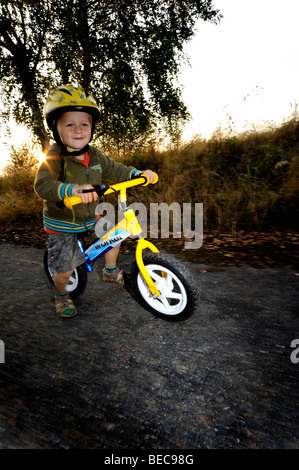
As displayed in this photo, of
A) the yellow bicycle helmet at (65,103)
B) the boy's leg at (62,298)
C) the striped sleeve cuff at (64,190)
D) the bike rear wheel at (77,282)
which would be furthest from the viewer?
the bike rear wheel at (77,282)

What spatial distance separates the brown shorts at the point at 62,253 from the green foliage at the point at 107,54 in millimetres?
6313

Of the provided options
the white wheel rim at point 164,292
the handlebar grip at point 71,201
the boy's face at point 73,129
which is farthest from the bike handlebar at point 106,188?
the white wheel rim at point 164,292

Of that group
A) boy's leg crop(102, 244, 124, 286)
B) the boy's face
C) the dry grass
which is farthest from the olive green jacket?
the dry grass

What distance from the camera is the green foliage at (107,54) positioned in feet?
22.7

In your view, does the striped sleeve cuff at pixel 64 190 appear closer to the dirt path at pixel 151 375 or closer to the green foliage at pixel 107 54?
the dirt path at pixel 151 375

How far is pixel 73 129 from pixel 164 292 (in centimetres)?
166

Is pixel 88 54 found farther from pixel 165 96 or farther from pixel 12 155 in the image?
pixel 12 155

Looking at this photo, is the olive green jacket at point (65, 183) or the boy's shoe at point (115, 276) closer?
the olive green jacket at point (65, 183)

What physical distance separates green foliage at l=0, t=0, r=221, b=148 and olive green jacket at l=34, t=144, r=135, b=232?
228 inches

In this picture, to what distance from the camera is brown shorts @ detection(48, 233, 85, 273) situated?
2.24 m

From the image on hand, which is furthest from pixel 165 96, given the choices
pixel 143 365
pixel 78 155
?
pixel 143 365

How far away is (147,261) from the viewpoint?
6.86 ft

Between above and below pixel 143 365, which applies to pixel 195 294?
above
